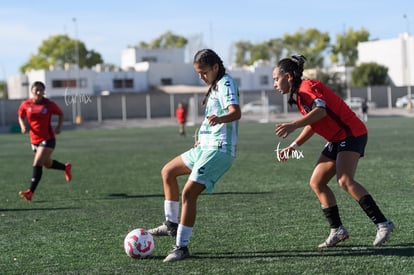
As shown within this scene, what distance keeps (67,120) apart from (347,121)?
58998mm

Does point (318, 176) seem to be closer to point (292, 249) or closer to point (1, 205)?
point (292, 249)

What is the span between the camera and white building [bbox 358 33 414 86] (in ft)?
306

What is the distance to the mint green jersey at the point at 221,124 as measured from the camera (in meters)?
6.92

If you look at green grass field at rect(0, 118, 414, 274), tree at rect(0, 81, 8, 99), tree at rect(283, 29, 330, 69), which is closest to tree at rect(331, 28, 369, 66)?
tree at rect(283, 29, 330, 69)

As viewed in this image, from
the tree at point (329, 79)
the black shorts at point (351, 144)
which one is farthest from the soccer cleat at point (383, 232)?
the tree at point (329, 79)

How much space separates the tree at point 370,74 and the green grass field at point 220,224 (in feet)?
246

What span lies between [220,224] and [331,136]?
2385 millimetres

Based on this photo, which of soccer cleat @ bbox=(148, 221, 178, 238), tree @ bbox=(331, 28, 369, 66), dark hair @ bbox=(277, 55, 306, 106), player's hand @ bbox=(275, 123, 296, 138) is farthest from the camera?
tree @ bbox=(331, 28, 369, 66)

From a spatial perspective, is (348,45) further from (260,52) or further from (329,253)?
(329,253)

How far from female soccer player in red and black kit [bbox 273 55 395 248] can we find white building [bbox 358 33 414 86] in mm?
87964

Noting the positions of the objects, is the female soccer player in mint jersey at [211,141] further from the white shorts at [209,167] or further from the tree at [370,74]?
the tree at [370,74]

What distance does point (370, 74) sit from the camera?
91125 mm

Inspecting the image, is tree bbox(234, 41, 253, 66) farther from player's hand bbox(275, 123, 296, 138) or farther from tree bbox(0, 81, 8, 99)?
player's hand bbox(275, 123, 296, 138)

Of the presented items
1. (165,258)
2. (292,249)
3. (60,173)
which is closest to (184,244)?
(165,258)
